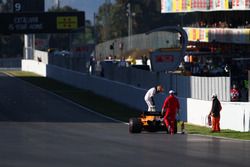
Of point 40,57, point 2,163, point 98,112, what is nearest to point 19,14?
point 40,57

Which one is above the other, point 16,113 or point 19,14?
point 19,14

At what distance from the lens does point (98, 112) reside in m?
41.6

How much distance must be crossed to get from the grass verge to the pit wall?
42 centimetres

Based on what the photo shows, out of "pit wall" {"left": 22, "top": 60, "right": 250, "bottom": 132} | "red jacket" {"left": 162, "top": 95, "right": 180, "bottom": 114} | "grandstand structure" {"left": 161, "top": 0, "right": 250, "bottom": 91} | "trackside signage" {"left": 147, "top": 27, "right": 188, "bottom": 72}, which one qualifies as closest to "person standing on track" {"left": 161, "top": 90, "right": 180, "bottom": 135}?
"red jacket" {"left": 162, "top": 95, "right": 180, "bottom": 114}

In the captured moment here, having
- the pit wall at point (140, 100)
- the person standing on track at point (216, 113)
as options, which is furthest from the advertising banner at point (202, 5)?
the person standing on track at point (216, 113)

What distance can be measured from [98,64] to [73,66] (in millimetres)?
9392

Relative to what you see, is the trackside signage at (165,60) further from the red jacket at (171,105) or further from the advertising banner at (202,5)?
the advertising banner at (202,5)

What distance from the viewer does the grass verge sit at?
29.7 metres

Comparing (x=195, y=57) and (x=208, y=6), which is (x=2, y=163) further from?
(x=208, y=6)

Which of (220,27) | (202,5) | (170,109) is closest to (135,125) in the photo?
(170,109)

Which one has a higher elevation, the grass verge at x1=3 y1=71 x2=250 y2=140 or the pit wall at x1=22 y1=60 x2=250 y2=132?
the pit wall at x1=22 y1=60 x2=250 y2=132

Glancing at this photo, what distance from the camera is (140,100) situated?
42188 mm

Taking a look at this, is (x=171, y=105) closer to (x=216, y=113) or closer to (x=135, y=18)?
(x=216, y=113)

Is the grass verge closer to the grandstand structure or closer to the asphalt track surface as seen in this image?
the asphalt track surface
